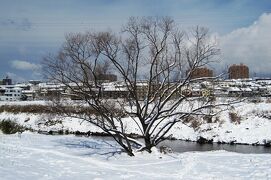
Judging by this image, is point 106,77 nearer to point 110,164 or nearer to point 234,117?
point 110,164

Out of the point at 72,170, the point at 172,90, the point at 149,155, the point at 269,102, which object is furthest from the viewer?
the point at 269,102

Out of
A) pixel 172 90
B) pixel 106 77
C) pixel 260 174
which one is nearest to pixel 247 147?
pixel 172 90

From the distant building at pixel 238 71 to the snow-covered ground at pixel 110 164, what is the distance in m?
3.58

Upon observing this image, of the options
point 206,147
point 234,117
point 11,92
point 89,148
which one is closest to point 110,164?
point 89,148

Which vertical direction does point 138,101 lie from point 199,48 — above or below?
below

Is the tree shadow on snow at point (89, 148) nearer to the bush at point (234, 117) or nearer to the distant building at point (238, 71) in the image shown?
the distant building at point (238, 71)

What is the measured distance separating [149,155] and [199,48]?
5059 mm

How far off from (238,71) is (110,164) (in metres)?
7.27

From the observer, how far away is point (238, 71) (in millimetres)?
17078

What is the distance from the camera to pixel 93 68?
54.4ft

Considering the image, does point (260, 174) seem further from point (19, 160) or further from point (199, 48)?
point (19, 160)

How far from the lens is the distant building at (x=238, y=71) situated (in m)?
16.9

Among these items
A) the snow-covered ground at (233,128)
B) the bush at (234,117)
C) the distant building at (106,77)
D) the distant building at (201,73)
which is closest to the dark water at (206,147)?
the snow-covered ground at (233,128)

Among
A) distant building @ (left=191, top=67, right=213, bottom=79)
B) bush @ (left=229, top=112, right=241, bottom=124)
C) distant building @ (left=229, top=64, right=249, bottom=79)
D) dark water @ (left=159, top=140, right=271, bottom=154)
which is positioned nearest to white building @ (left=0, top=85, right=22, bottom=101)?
bush @ (left=229, top=112, right=241, bottom=124)
